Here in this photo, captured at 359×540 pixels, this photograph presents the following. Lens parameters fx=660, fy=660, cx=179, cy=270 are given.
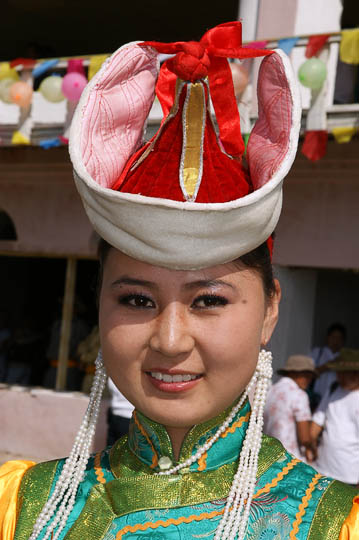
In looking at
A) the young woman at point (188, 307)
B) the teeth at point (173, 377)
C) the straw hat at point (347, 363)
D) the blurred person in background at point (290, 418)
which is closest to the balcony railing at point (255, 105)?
the straw hat at point (347, 363)

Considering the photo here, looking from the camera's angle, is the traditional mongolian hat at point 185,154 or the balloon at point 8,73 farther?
the balloon at point 8,73

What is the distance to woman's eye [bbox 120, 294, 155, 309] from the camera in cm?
129

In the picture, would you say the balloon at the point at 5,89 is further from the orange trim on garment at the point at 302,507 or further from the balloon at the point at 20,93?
the orange trim on garment at the point at 302,507

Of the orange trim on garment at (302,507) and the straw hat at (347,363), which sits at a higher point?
the orange trim on garment at (302,507)

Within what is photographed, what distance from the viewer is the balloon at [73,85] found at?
6188 mm

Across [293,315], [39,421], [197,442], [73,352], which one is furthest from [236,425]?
[73,352]

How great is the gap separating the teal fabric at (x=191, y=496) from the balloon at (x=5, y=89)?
603 centimetres

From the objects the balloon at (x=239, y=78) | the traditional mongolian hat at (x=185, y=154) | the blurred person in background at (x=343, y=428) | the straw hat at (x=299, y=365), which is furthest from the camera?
the balloon at (x=239, y=78)

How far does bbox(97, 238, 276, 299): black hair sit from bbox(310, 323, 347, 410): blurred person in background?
13.8ft

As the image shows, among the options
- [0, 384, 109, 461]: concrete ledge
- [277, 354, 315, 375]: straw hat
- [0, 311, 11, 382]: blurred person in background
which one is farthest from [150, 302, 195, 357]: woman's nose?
[0, 311, 11, 382]: blurred person in background

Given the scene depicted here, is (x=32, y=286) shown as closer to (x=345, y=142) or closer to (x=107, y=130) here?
(x=345, y=142)

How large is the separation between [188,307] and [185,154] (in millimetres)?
301

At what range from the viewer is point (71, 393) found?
22.9ft

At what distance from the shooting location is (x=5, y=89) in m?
6.91
